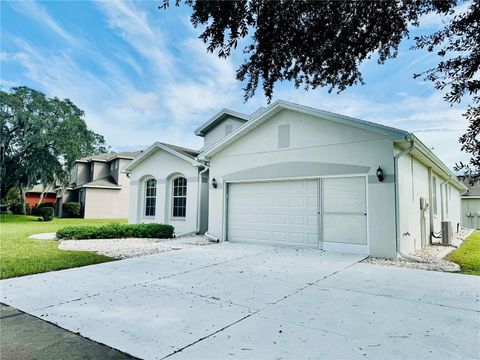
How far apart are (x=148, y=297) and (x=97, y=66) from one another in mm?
14246

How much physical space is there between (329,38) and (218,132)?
490 inches

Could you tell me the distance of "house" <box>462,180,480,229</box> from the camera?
24578 millimetres

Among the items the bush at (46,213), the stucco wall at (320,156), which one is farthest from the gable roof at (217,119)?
the bush at (46,213)

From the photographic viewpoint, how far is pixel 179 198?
14.9 metres

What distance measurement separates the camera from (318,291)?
5.36 metres

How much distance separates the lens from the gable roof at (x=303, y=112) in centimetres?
831

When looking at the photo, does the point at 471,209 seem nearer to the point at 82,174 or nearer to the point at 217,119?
the point at 217,119

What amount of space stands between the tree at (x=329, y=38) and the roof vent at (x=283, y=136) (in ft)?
14.0

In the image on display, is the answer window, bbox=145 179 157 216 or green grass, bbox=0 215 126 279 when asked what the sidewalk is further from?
window, bbox=145 179 157 216

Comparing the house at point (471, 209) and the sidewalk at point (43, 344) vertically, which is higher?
the house at point (471, 209)

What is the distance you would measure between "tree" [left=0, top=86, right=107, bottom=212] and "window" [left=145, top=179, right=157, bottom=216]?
1624cm

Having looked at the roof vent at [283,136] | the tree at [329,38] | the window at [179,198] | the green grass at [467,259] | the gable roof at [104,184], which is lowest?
the green grass at [467,259]

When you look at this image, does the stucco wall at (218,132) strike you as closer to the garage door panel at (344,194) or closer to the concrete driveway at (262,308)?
the garage door panel at (344,194)

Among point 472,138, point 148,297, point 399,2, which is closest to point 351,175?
point 399,2
